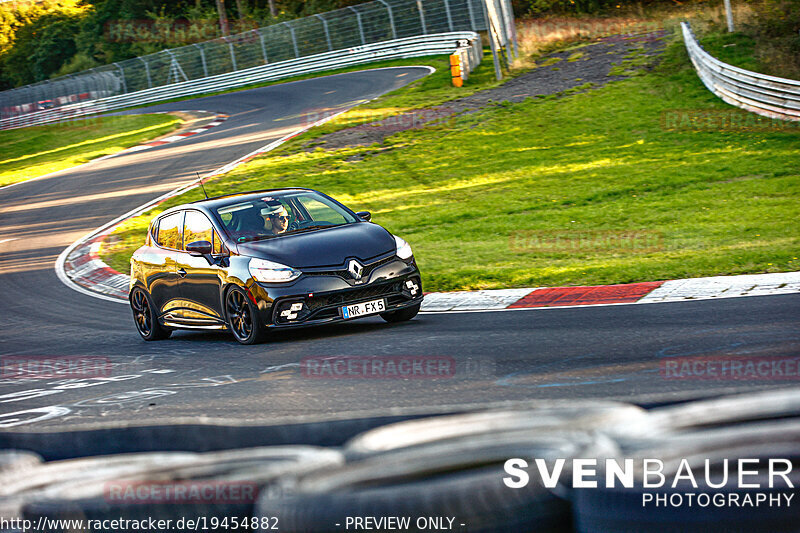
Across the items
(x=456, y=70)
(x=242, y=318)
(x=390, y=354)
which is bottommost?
(x=390, y=354)

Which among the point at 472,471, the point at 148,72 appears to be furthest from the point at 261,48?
the point at 472,471

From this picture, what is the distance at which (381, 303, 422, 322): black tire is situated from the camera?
941 centimetres

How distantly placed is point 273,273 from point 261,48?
4490 centimetres

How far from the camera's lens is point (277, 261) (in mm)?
8812

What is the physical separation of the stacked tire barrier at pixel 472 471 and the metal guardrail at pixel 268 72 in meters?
37.4

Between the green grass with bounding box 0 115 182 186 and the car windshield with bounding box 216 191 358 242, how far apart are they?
24330 millimetres

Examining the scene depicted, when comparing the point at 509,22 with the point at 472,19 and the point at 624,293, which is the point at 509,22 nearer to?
the point at 472,19

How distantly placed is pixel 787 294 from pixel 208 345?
20.0 feet

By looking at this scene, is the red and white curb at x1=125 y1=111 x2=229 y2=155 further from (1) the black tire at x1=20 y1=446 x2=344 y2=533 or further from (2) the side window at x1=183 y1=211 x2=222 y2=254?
(1) the black tire at x1=20 y1=446 x2=344 y2=533

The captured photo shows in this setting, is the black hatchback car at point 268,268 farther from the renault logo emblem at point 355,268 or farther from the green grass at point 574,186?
the green grass at point 574,186

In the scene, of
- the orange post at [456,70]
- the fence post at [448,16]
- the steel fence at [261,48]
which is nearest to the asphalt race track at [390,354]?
the orange post at [456,70]

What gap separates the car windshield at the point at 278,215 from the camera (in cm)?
963

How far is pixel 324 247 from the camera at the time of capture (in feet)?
29.5

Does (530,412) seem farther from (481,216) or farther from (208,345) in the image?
(481,216)
